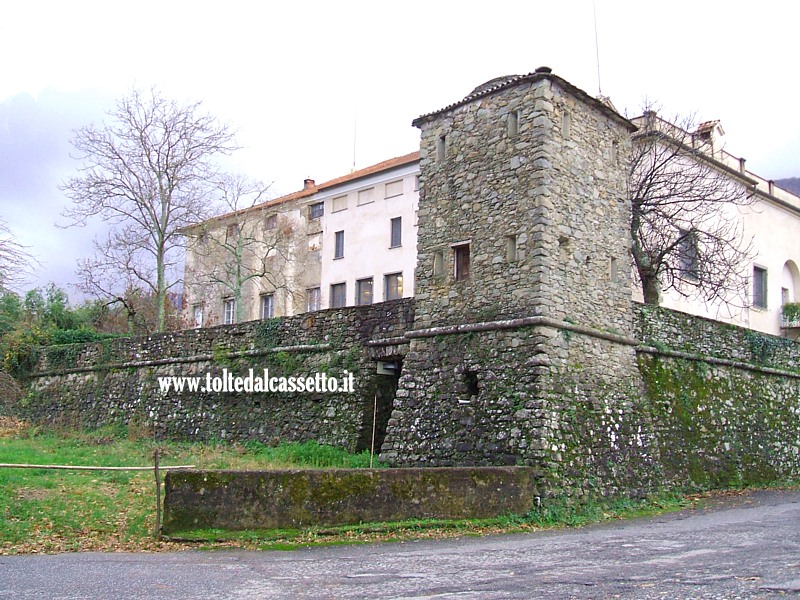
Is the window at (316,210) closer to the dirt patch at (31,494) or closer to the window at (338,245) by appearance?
the window at (338,245)

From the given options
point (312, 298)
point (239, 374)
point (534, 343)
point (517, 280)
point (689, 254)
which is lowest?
point (239, 374)

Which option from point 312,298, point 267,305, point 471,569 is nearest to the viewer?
point 471,569

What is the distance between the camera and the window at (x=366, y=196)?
123ft

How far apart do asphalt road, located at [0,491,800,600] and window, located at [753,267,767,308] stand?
22.8 metres

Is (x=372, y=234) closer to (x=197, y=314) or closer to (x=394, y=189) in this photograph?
(x=394, y=189)

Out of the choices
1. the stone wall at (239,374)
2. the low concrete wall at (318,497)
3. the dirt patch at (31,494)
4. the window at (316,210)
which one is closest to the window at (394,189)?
the window at (316,210)

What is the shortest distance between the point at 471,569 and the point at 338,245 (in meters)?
30.9

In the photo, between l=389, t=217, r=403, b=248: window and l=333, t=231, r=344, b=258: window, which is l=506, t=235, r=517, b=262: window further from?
l=333, t=231, r=344, b=258: window

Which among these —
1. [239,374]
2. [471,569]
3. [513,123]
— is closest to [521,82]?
[513,123]

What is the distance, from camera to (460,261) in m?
16.4

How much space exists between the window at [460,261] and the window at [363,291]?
2094 centimetres

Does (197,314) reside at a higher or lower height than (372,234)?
lower

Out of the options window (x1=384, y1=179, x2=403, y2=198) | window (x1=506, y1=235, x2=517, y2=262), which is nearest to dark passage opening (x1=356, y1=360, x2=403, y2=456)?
window (x1=506, y1=235, x2=517, y2=262)

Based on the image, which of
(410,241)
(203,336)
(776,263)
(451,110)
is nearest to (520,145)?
(451,110)
